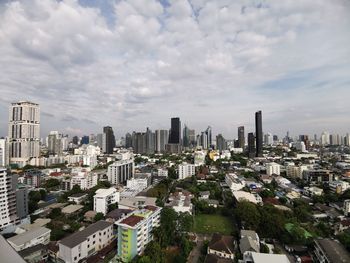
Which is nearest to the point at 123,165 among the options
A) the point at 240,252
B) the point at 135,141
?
the point at 240,252

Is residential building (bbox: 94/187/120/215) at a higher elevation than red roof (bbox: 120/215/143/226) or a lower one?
lower

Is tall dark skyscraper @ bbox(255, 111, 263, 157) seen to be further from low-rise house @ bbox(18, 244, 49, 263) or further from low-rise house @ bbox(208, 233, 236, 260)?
low-rise house @ bbox(18, 244, 49, 263)

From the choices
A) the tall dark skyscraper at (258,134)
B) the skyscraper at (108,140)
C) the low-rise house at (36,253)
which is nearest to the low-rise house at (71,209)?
the low-rise house at (36,253)

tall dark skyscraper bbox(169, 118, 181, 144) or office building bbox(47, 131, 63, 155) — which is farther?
tall dark skyscraper bbox(169, 118, 181, 144)

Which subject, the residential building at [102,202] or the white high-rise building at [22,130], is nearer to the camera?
the residential building at [102,202]

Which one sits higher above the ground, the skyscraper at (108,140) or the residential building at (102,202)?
the skyscraper at (108,140)

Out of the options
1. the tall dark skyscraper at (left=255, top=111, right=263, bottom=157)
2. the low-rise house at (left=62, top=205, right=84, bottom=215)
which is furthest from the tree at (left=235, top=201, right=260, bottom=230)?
the tall dark skyscraper at (left=255, top=111, right=263, bottom=157)

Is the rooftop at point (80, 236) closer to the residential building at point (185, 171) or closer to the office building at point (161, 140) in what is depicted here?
the residential building at point (185, 171)
